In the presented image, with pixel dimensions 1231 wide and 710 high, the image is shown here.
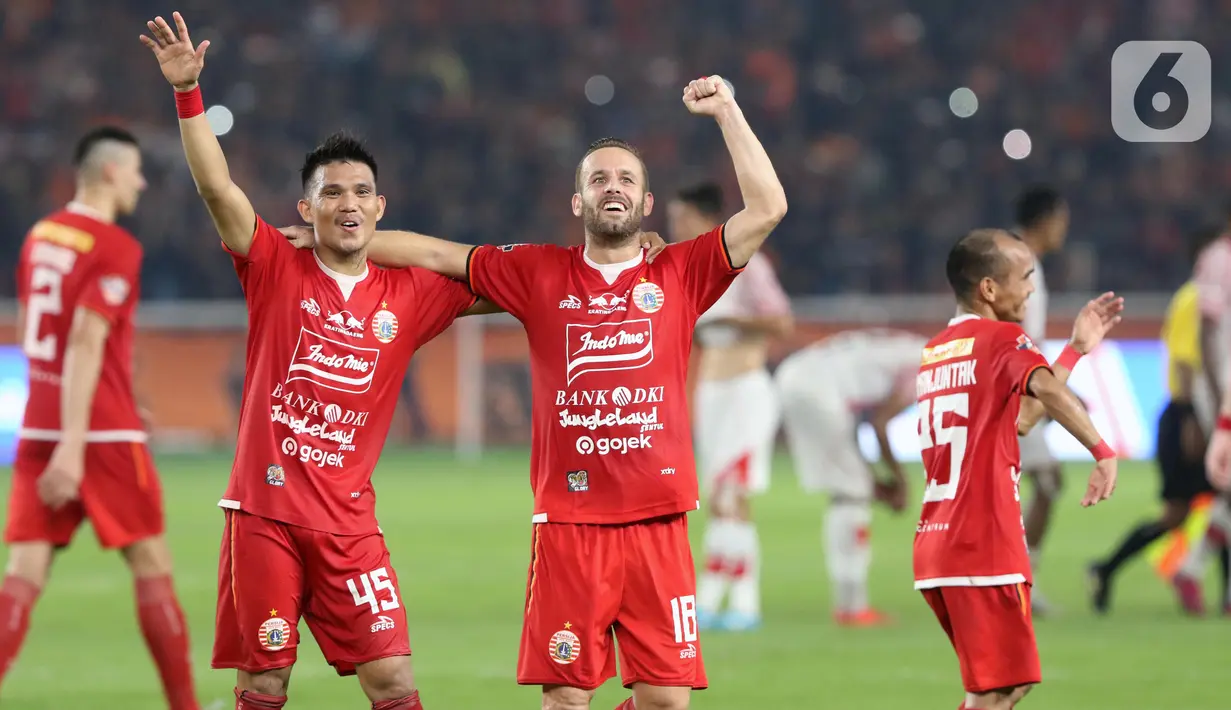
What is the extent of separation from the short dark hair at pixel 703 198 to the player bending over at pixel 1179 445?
10.3 feet

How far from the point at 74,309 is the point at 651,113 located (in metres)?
20.3

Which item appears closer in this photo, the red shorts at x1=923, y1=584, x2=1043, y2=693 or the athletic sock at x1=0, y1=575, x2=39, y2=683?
the red shorts at x1=923, y1=584, x2=1043, y2=693

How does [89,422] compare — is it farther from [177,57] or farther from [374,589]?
[177,57]

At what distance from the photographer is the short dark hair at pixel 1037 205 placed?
10125mm

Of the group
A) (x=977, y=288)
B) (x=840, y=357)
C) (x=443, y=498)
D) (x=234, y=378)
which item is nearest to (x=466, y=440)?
(x=234, y=378)

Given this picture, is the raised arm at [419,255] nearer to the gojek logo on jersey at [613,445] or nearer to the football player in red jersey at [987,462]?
the gojek logo on jersey at [613,445]

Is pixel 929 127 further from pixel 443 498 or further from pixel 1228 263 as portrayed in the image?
pixel 1228 263

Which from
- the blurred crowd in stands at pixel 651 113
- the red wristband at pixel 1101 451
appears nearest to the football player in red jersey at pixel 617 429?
the red wristband at pixel 1101 451

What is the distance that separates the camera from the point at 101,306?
23.3 ft

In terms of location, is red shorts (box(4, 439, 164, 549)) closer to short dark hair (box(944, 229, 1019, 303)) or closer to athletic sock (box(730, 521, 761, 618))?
short dark hair (box(944, 229, 1019, 303))

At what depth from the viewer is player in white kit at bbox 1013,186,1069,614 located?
10.1 meters

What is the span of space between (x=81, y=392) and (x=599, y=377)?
258 centimetres

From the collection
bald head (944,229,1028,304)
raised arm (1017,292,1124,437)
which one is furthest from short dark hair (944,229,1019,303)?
raised arm (1017,292,1124,437)

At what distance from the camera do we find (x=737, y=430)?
1030cm
